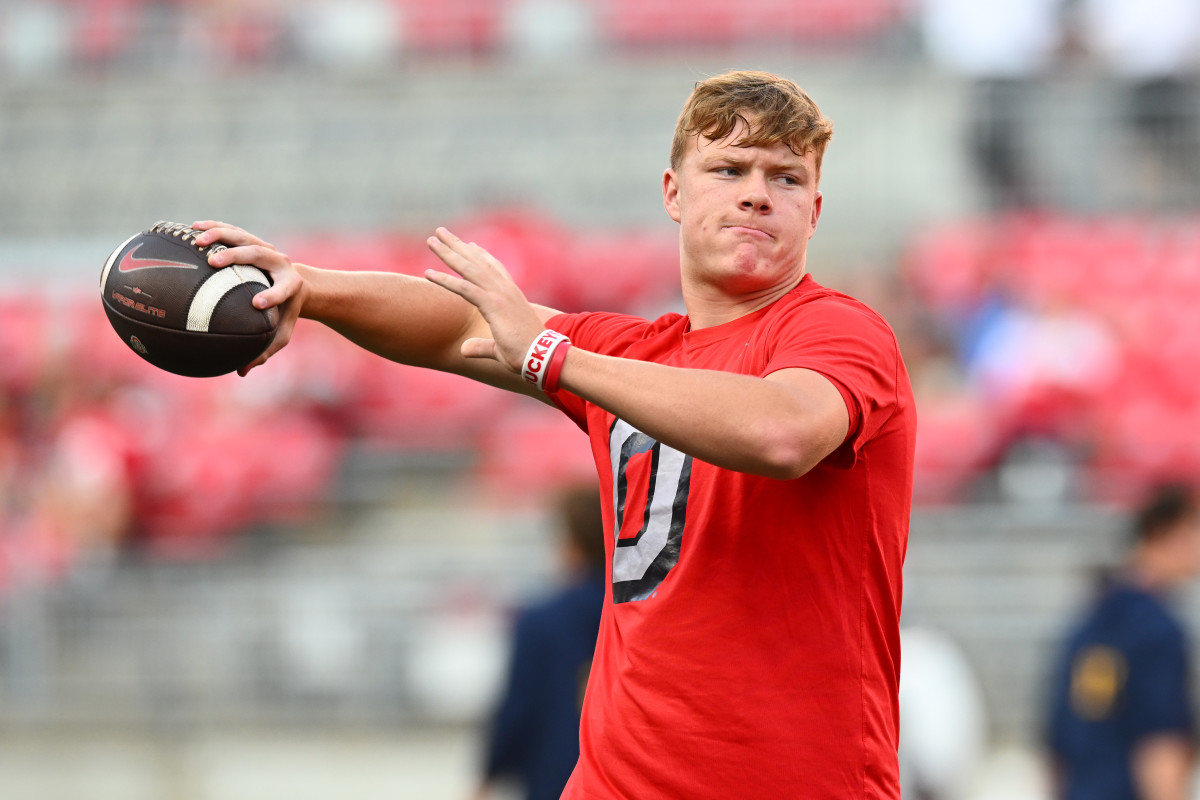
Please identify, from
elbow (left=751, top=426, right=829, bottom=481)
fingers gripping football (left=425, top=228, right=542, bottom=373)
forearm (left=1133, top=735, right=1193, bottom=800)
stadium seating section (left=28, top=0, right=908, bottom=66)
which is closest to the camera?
elbow (left=751, top=426, right=829, bottom=481)

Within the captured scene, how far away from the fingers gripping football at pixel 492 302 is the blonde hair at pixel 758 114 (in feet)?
1.52

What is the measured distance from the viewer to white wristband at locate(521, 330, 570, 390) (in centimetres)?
245

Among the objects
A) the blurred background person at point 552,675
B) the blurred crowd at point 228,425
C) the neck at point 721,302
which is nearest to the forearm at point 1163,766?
the blurred background person at point 552,675

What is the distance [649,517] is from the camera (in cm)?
266

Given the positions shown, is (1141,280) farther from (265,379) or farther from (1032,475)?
(265,379)

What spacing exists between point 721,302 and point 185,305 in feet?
3.45

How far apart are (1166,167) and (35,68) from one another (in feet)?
36.6

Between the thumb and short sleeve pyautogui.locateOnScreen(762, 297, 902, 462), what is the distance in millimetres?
462

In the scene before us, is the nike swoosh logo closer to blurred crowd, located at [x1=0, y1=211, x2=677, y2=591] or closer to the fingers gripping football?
the fingers gripping football

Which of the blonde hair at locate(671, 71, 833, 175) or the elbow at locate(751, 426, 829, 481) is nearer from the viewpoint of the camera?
the elbow at locate(751, 426, 829, 481)

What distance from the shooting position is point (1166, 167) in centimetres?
1271

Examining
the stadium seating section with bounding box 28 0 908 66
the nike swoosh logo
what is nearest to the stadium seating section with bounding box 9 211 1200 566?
the stadium seating section with bounding box 28 0 908 66

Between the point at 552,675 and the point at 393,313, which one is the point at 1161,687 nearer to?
the point at 552,675

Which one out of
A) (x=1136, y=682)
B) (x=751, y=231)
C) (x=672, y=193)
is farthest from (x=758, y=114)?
(x=1136, y=682)
